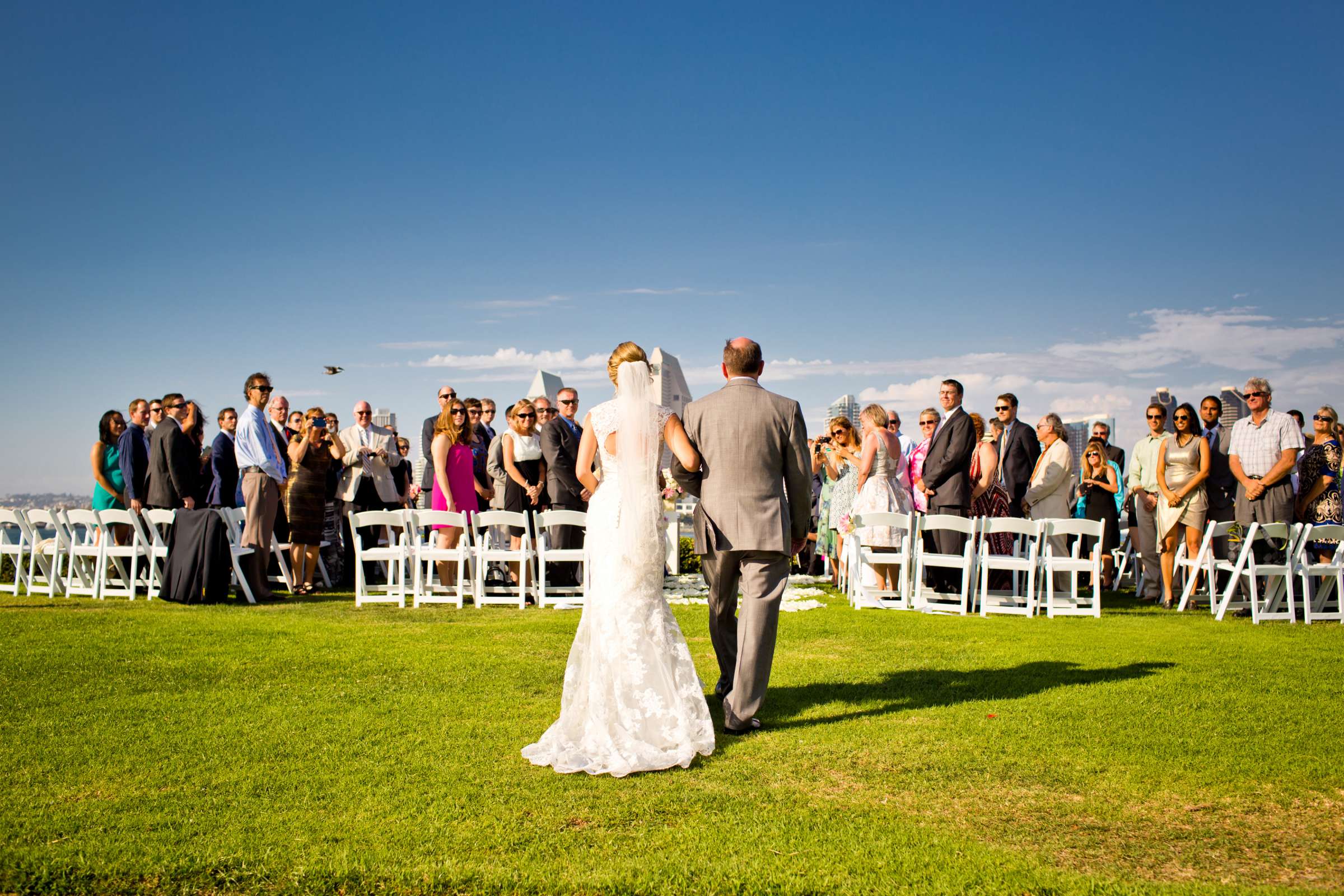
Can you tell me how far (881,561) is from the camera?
1072 centimetres

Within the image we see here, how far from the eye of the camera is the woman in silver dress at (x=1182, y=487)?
1088cm

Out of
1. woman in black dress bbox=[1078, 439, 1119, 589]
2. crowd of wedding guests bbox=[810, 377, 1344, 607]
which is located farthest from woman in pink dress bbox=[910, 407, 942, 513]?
woman in black dress bbox=[1078, 439, 1119, 589]

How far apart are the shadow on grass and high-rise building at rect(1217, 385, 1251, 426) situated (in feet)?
18.4

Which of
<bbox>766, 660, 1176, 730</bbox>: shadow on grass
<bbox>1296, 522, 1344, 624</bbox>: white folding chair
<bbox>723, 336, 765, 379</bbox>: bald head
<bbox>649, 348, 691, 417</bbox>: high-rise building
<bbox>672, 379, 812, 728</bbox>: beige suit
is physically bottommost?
<bbox>766, 660, 1176, 730</bbox>: shadow on grass

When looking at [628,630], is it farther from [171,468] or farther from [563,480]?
[171,468]

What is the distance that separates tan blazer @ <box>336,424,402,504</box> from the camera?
13.3 meters

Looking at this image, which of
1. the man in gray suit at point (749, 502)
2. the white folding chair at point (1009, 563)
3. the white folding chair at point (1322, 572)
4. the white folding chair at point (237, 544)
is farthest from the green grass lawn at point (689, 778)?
the white folding chair at point (237, 544)

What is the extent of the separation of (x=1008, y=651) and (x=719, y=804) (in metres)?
4.44

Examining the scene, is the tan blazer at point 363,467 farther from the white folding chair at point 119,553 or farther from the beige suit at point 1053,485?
the beige suit at point 1053,485

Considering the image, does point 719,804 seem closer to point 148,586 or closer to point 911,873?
point 911,873

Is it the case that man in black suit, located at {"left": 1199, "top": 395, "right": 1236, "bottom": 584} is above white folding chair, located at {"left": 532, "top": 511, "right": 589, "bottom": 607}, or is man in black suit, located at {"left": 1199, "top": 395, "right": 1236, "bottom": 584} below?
above

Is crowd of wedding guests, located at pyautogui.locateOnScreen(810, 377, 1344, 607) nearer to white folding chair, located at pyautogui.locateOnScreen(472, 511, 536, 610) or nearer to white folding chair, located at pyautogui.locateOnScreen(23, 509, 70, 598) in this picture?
white folding chair, located at pyautogui.locateOnScreen(472, 511, 536, 610)

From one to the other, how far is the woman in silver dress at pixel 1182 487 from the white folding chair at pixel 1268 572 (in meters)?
0.75

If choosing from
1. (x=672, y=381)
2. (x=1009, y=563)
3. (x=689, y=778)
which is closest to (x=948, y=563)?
(x=1009, y=563)
